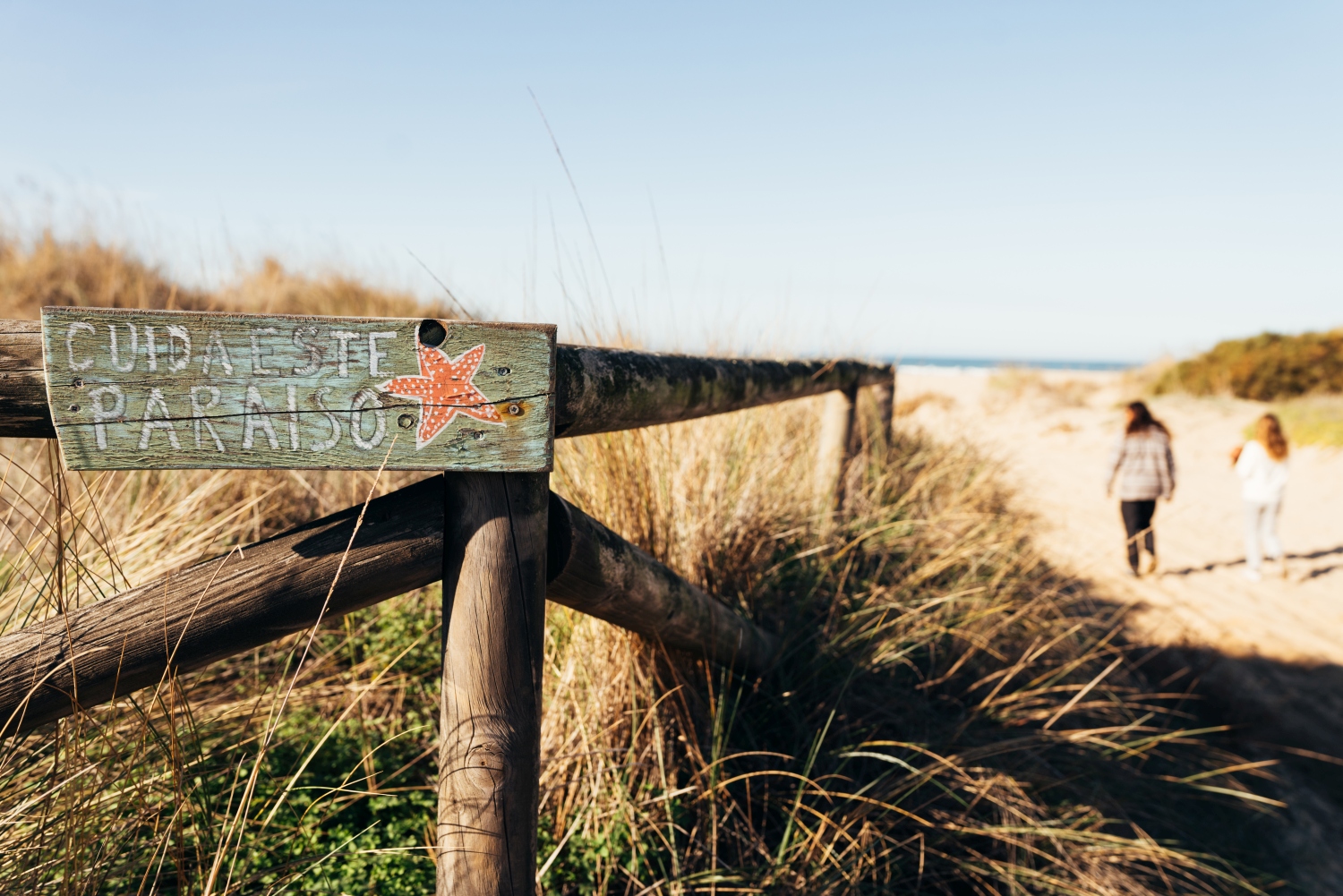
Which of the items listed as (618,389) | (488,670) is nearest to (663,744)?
(488,670)

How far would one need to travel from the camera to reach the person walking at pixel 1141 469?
6332 millimetres

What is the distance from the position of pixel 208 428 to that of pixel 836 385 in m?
2.78

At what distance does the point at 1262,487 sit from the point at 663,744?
24.2ft

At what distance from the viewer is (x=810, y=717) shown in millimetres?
2305

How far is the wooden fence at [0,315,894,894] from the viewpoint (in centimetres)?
104

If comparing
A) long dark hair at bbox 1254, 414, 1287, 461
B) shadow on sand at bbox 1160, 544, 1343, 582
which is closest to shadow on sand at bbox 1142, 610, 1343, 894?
shadow on sand at bbox 1160, 544, 1343, 582

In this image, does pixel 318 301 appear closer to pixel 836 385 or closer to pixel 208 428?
pixel 836 385

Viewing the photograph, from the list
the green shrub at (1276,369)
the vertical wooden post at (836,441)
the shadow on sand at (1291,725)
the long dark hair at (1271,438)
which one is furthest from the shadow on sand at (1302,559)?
the green shrub at (1276,369)

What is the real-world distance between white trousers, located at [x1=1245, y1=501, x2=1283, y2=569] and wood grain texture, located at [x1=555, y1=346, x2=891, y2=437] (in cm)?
643

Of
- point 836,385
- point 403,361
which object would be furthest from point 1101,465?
point 403,361

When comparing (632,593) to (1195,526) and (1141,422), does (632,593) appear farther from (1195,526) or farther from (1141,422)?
(1195,526)

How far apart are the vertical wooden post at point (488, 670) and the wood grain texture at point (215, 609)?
8 cm

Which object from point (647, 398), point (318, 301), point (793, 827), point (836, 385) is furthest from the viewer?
point (318, 301)

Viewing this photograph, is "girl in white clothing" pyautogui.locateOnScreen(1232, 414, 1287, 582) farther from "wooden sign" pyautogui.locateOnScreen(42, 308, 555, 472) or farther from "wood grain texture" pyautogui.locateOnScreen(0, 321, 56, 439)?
"wood grain texture" pyautogui.locateOnScreen(0, 321, 56, 439)
